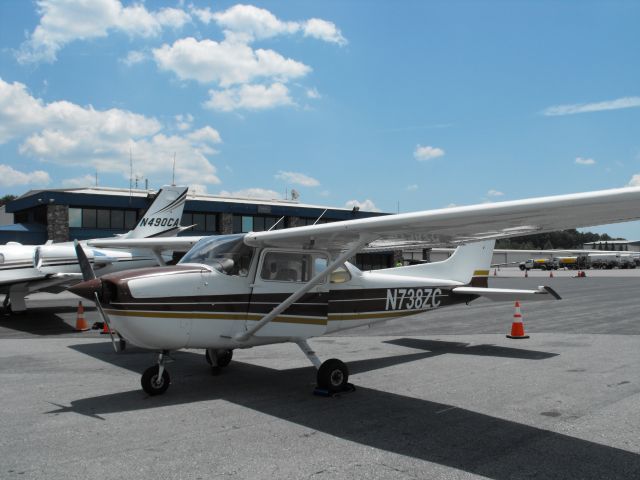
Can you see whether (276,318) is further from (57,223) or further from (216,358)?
(57,223)

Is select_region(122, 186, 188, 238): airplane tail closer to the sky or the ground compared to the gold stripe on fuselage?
closer to the sky

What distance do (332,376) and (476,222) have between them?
2.70m

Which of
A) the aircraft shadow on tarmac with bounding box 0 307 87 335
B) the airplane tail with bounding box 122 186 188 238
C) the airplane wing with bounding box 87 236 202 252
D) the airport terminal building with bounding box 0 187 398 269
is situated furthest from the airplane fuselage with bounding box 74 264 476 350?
the airport terminal building with bounding box 0 187 398 269

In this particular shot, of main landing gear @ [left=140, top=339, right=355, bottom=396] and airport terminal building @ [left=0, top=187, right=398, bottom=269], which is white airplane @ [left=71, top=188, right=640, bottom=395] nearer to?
main landing gear @ [left=140, top=339, right=355, bottom=396]

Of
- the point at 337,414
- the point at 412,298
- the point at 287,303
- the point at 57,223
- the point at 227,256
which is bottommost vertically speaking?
the point at 337,414

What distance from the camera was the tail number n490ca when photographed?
8820mm

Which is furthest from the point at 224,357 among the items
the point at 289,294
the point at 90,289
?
the point at 90,289

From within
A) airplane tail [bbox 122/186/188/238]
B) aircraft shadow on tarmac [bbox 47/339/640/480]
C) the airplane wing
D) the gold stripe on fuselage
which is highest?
airplane tail [bbox 122/186/188/238]

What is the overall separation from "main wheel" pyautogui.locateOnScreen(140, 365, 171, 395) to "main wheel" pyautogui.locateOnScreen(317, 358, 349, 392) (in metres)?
1.94

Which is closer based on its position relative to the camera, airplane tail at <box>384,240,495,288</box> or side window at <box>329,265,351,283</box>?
side window at <box>329,265,351,283</box>

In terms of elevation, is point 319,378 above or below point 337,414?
above

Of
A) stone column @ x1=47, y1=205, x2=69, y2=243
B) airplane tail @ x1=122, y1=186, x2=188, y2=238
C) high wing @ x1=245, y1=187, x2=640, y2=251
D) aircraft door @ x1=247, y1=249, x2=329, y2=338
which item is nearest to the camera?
high wing @ x1=245, y1=187, x2=640, y2=251

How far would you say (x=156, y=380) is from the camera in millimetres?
6793

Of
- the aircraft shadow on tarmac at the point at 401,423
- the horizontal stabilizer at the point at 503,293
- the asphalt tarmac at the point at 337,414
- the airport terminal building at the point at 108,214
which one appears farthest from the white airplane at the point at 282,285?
the airport terminal building at the point at 108,214
